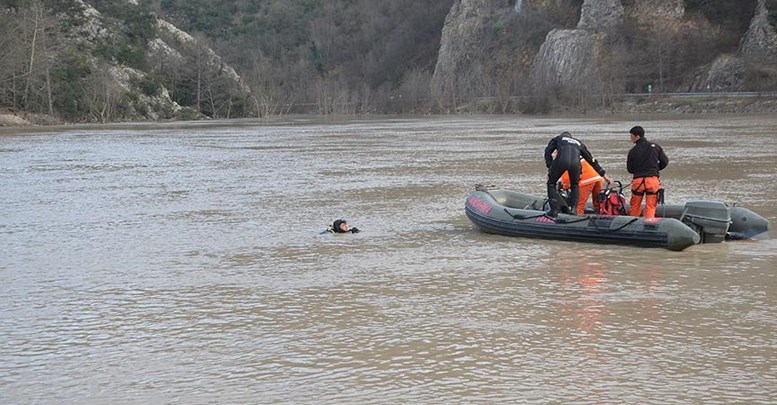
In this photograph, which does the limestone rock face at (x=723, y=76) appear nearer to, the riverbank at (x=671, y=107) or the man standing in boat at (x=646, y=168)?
the riverbank at (x=671, y=107)

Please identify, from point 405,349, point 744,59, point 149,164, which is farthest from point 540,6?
point 405,349

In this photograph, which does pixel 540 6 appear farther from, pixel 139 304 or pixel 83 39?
pixel 139 304

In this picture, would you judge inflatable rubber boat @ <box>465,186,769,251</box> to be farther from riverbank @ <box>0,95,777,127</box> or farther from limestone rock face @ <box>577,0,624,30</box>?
limestone rock face @ <box>577,0,624,30</box>

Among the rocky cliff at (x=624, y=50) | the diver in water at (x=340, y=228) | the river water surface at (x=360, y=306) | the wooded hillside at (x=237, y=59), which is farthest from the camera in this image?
the rocky cliff at (x=624, y=50)

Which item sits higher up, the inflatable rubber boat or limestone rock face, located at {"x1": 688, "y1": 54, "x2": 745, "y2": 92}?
limestone rock face, located at {"x1": 688, "y1": 54, "x2": 745, "y2": 92}

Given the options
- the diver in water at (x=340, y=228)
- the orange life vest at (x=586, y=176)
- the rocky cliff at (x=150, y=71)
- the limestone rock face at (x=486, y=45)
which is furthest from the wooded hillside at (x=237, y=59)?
the orange life vest at (x=586, y=176)

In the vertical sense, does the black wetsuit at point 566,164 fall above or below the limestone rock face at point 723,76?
below

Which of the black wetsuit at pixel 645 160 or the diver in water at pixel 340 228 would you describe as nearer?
the black wetsuit at pixel 645 160

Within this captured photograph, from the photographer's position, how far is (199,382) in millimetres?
7781

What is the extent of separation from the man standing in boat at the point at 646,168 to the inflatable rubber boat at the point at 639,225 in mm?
448

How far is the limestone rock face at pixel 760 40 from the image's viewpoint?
83.8 m

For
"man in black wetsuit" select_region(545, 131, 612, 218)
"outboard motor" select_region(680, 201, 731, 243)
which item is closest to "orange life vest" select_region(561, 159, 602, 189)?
"man in black wetsuit" select_region(545, 131, 612, 218)

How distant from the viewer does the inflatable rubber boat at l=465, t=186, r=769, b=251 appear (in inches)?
518

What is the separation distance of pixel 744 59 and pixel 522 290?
7974cm
